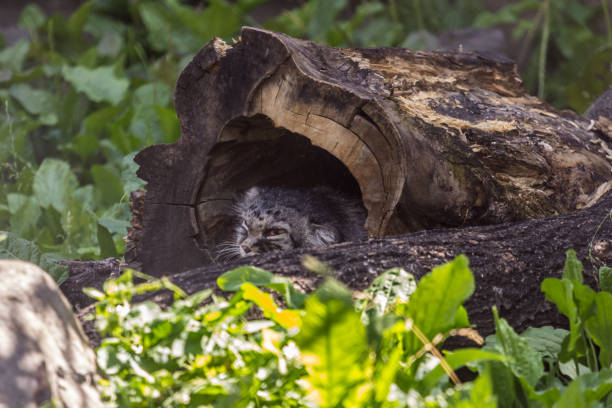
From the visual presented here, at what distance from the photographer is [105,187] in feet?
16.9

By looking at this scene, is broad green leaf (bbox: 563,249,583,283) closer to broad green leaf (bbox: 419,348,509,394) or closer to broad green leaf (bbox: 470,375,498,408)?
broad green leaf (bbox: 419,348,509,394)

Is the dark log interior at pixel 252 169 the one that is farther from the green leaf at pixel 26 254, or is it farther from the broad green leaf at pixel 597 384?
the broad green leaf at pixel 597 384

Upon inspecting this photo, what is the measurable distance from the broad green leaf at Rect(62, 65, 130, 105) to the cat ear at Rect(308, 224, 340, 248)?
329cm

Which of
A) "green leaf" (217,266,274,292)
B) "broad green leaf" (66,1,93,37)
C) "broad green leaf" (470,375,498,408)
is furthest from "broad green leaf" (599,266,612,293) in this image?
"broad green leaf" (66,1,93,37)

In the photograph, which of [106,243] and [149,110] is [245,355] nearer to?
[106,243]

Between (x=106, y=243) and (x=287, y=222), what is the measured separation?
964mm

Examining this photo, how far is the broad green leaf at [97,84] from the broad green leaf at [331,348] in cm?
508

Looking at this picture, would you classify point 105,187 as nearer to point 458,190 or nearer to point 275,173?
point 275,173

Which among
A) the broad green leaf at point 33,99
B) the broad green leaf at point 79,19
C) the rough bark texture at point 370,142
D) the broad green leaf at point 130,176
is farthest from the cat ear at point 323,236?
the broad green leaf at point 79,19

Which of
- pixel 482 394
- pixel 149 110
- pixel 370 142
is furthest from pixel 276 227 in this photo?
pixel 149 110

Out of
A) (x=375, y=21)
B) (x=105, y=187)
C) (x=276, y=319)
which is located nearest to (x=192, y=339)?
(x=276, y=319)

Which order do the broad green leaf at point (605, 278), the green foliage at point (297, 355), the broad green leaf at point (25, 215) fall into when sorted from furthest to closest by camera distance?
the broad green leaf at point (25, 215) → the broad green leaf at point (605, 278) → the green foliage at point (297, 355)

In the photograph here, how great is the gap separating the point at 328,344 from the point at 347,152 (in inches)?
60.6

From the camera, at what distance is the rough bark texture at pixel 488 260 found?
2361mm
